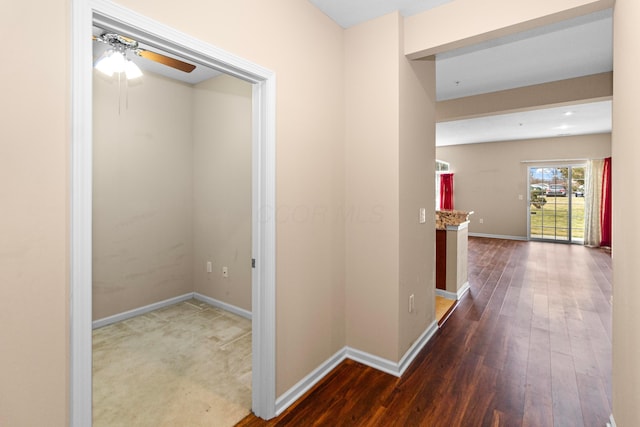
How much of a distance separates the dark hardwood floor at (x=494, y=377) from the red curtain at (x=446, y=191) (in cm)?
570

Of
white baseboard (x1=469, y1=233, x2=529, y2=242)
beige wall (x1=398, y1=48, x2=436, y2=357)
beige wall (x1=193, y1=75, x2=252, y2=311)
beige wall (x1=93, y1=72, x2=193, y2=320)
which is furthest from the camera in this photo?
white baseboard (x1=469, y1=233, x2=529, y2=242)

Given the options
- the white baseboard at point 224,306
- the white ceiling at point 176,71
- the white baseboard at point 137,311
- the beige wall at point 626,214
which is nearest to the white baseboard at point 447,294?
the beige wall at point 626,214

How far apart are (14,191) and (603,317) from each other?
4.78 m

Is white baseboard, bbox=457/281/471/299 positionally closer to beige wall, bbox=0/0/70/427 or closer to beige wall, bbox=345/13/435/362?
beige wall, bbox=345/13/435/362

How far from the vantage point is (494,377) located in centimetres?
228

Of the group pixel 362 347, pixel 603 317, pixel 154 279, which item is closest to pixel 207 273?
pixel 154 279

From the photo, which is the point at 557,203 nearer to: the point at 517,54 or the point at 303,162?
the point at 517,54

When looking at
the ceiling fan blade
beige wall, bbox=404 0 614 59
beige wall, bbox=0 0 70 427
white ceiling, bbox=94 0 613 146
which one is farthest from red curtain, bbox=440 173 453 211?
beige wall, bbox=0 0 70 427

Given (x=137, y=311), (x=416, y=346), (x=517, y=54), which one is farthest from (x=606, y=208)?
(x=137, y=311)

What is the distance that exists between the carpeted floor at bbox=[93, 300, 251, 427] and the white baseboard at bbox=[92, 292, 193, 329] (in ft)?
0.18

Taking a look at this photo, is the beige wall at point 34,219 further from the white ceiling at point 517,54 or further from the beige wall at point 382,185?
the beige wall at point 382,185

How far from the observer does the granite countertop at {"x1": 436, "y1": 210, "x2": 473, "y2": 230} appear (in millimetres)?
3977

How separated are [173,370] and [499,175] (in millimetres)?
9197

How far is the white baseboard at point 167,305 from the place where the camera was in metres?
3.11
